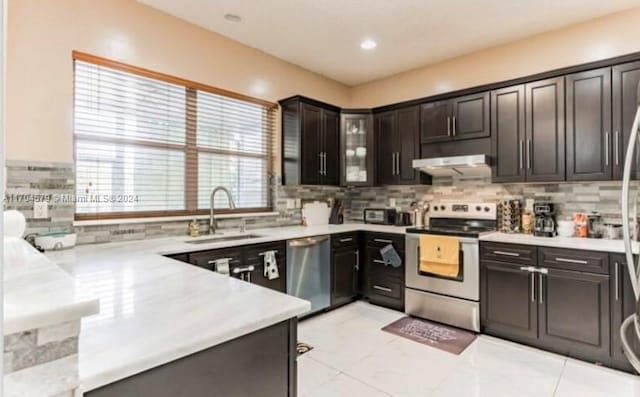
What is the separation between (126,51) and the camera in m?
2.73

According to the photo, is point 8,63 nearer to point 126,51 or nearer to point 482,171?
point 126,51

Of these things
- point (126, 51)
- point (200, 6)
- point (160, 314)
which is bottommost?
point (160, 314)

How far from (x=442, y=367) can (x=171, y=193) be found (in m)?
2.67

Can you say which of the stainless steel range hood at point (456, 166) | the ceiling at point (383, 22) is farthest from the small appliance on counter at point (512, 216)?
the ceiling at point (383, 22)

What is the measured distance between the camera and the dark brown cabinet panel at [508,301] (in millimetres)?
2807

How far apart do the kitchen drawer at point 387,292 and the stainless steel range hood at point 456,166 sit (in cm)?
128

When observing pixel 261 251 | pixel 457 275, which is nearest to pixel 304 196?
pixel 261 251

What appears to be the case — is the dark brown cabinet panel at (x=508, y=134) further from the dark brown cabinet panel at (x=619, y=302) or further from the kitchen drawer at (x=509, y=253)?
the dark brown cabinet panel at (x=619, y=302)

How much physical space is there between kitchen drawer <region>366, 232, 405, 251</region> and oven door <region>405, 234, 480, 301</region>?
0.10 m

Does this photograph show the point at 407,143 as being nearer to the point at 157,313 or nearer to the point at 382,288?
the point at 382,288

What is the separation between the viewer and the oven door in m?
3.10

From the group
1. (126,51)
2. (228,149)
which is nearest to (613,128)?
(228,149)

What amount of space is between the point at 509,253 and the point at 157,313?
2.83m

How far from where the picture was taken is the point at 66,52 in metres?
2.44
